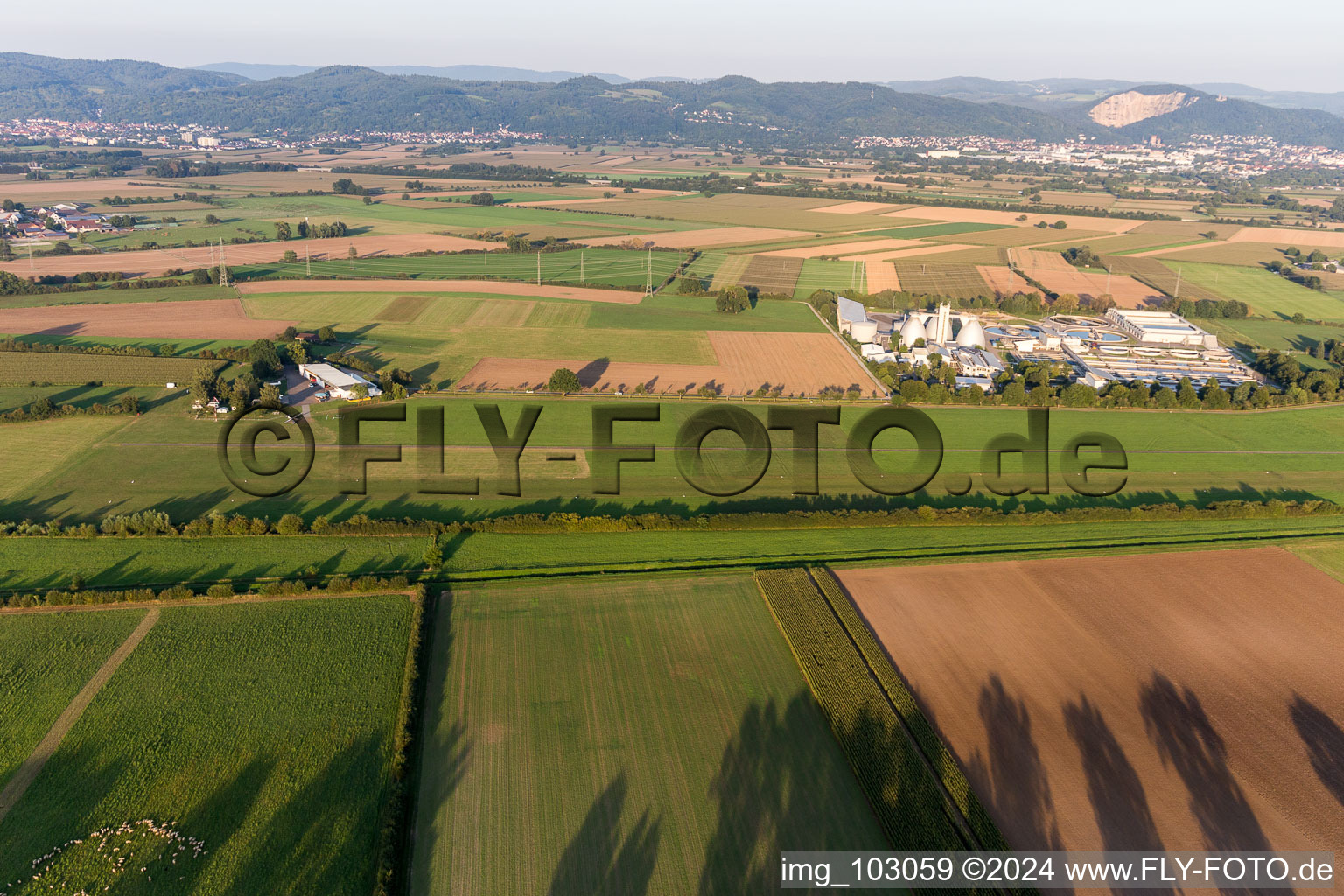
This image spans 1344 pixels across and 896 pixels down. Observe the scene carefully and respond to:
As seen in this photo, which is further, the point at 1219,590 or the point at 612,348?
the point at 612,348

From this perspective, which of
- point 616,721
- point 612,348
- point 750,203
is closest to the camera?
point 616,721

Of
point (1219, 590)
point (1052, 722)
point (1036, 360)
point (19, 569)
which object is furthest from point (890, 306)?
point (19, 569)

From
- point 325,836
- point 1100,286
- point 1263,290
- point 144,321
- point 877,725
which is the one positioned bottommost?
point 325,836

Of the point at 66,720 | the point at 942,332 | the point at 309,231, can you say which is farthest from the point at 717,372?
the point at 309,231

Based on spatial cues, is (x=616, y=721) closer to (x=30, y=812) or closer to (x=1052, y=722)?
(x=1052, y=722)

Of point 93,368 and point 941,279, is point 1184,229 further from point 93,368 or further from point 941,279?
point 93,368

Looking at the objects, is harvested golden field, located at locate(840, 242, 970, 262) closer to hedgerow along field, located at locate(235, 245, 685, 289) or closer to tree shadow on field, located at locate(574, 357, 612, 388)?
hedgerow along field, located at locate(235, 245, 685, 289)
